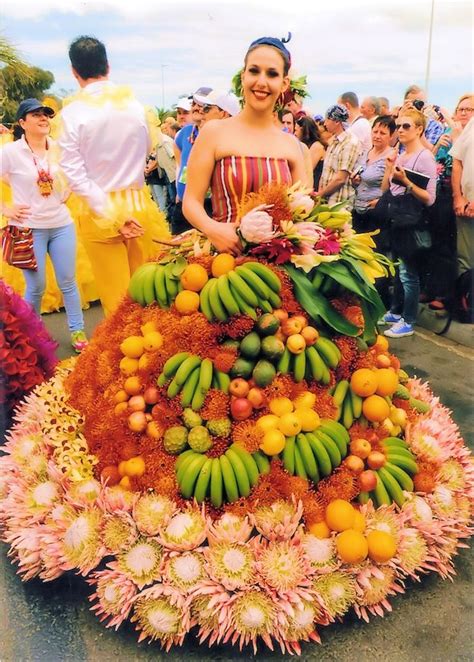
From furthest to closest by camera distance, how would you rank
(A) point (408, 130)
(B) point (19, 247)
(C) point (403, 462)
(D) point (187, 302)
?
(A) point (408, 130) < (B) point (19, 247) < (C) point (403, 462) < (D) point (187, 302)

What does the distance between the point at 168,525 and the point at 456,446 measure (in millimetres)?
1399

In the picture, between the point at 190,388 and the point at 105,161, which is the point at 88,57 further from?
the point at 190,388

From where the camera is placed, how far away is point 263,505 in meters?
1.97

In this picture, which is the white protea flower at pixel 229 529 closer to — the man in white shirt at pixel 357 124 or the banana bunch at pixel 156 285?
the banana bunch at pixel 156 285

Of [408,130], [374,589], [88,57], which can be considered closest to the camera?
[374,589]

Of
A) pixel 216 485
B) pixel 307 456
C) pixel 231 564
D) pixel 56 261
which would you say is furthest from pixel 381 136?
pixel 231 564

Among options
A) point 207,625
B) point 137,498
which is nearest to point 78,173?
point 137,498

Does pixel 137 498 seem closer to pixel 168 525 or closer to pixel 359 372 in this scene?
pixel 168 525

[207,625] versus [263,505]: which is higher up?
[263,505]

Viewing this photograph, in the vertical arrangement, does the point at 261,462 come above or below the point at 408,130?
A: below

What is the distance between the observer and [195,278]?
2.17m

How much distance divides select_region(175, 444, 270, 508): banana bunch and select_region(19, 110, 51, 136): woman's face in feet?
9.73

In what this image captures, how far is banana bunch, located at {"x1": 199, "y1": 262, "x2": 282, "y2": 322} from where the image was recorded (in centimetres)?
207

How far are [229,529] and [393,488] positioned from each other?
2.29 ft
